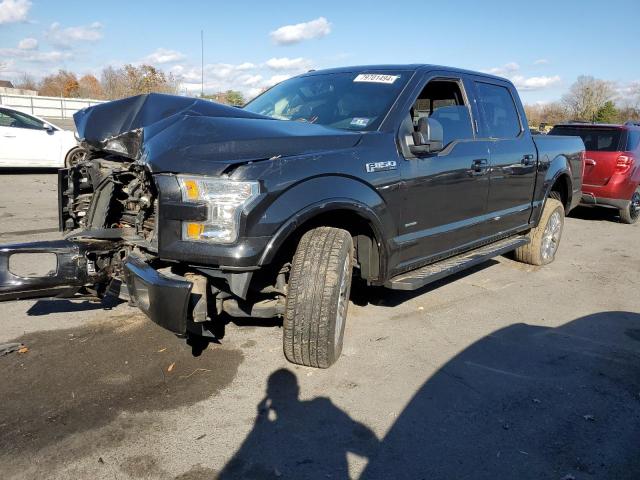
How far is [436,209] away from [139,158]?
2.24m

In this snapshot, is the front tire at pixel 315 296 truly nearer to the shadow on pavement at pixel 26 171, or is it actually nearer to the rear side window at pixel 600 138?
the rear side window at pixel 600 138

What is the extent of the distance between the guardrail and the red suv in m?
30.6

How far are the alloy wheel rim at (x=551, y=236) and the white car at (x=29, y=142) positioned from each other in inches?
375

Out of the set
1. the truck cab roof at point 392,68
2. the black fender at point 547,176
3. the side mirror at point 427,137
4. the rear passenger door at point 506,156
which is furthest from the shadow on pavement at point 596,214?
the side mirror at point 427,137

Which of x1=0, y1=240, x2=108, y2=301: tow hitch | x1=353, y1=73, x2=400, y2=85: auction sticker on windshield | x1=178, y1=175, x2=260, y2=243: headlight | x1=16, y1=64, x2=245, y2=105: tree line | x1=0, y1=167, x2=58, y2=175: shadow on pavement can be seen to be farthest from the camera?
x1=16, y1=64, x2=245, y2=105: tree line

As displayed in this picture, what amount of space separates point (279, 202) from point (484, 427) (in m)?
1.67

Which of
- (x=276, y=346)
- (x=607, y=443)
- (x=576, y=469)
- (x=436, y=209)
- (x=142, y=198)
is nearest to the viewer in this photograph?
(x=576, y=469)

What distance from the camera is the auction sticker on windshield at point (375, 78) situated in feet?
13.7

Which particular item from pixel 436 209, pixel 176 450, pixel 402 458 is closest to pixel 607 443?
pixel 402 458

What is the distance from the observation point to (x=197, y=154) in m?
2.86

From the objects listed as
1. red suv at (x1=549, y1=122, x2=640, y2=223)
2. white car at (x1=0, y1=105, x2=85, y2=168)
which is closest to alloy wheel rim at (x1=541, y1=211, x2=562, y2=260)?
red suv at (x1=549, y1=122, x2=640, y2=223)

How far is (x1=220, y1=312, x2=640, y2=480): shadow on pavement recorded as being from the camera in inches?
101

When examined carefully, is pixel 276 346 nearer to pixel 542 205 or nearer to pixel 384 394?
pixel 384 394

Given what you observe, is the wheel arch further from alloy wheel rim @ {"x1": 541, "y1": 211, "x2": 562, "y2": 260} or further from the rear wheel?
the rear wheel
